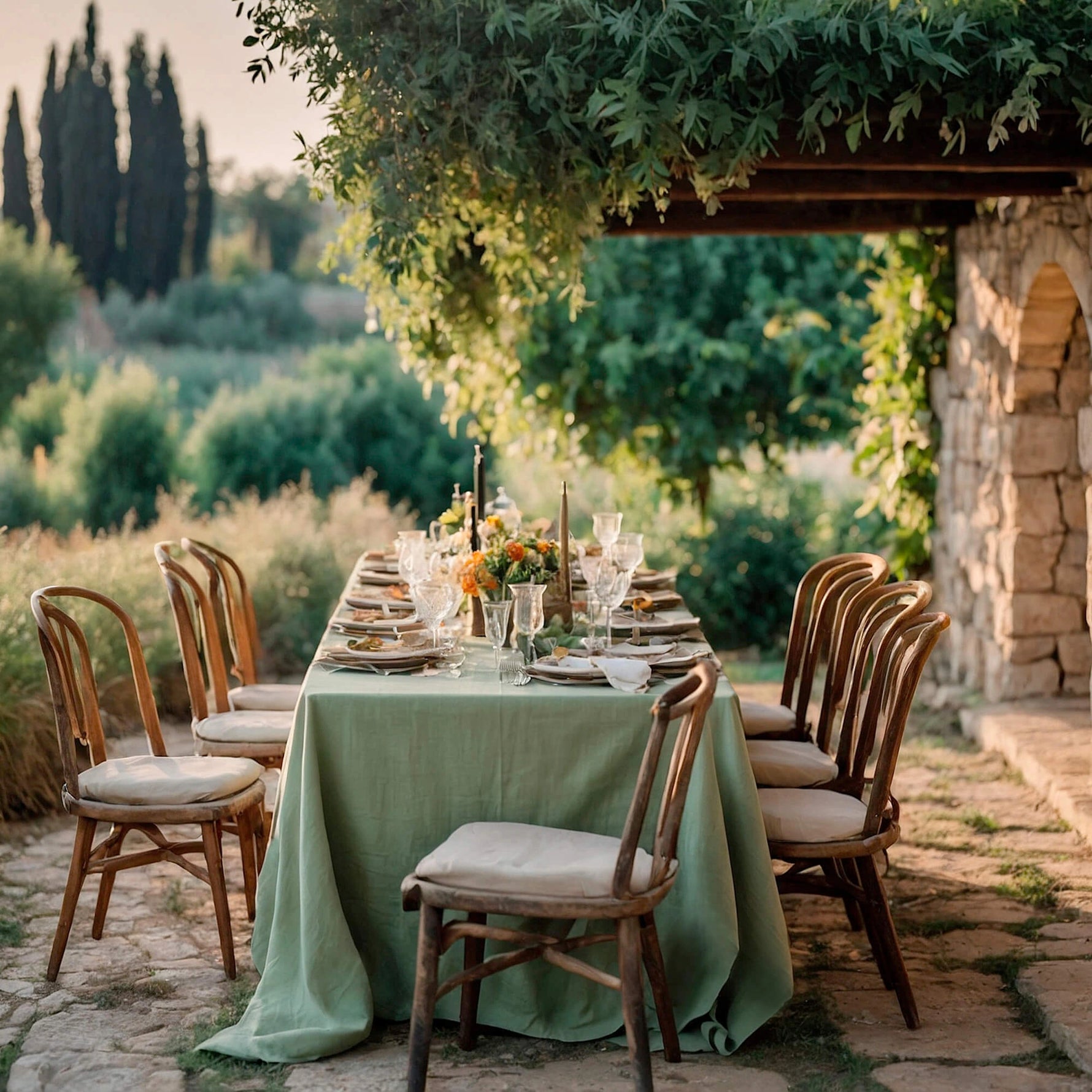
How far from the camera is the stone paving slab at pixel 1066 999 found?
2.85 metres

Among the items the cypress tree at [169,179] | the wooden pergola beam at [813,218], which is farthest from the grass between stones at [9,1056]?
the cypress tree at [169,179]

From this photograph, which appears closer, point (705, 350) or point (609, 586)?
point (609, 586)

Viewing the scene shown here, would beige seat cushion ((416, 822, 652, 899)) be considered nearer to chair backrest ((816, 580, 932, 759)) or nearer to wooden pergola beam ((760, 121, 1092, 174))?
chair backrest ((816, 580, 932, 759))

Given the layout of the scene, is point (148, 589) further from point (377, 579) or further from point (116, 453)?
point (116, 453)

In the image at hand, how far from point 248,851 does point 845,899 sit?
5.51 feet

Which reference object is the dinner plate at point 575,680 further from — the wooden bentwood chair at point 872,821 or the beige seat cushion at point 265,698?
the beige seat cushion at point 265,698

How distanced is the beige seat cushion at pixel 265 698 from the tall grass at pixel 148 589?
100 cm

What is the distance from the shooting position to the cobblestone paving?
2781 mm

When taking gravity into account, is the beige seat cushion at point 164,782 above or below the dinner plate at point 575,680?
below

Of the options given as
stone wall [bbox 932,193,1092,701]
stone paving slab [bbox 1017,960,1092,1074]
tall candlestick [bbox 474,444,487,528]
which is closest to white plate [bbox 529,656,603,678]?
tall candlestick [bbox 474,444,487,528]

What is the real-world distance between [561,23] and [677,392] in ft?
16.5

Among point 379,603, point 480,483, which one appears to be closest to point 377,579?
point 379,603

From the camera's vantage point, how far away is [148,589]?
21.4ft

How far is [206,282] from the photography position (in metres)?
19.8
